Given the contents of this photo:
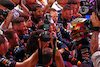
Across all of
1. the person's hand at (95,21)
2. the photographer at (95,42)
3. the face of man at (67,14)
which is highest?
the face of man at (67,14)

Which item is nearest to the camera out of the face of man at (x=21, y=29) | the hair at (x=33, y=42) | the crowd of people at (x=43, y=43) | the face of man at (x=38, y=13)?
the crowd of people at (x=43, y=43)

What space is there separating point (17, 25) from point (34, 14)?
50 centimetres

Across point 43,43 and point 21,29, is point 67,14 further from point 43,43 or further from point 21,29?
point 43,43

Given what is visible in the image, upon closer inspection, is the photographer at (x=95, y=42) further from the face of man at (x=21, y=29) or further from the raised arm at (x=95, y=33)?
the face of man at (x=21, y=29)

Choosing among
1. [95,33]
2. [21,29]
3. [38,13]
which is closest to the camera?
[95,33]

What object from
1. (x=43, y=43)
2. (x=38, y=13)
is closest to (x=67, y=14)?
(x=38, y=13)

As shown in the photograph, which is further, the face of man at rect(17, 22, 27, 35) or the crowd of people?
the face of man at rect(17, 22, 27, 35)

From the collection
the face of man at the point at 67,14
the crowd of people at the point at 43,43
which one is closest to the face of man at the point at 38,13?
the crowd of people at the point at 43,43

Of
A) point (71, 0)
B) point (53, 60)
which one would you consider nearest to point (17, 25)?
point (53, 60)

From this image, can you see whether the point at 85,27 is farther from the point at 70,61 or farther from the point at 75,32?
the point at 70,61

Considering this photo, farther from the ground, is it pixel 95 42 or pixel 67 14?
pixel 67 14

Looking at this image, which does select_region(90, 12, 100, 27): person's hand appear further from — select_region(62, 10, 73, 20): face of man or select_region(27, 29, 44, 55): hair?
select_region(62, 10, 73, 20): face of man

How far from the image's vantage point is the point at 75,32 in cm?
107

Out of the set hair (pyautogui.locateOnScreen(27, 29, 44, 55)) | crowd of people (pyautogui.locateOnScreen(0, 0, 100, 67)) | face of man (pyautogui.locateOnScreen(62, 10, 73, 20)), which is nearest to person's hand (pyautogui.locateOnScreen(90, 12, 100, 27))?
crowd of people (pyautogui.locateOnScreen(0, 0, 100, 67))
